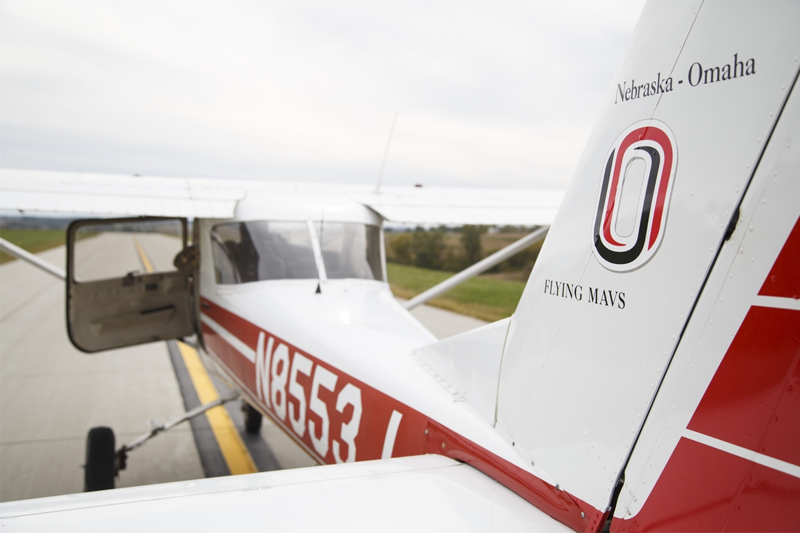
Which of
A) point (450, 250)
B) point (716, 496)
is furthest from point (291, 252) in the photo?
point (450, 250)

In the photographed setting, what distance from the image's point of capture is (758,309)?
1228 mm

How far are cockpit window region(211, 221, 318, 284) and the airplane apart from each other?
210 centimetres

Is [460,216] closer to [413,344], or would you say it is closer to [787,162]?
[413,344]

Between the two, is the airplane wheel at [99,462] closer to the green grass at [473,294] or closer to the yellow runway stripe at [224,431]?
the yellow runway stripe at [224,431]

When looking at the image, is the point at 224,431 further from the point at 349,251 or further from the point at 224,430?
A: the point at 349,251

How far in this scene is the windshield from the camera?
13.9 feet

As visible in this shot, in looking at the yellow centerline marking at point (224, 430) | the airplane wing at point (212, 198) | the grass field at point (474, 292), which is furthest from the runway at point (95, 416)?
the grass field at point (474, 292)

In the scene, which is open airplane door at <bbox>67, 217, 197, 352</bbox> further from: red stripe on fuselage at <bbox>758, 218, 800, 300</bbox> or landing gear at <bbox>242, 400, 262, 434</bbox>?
red stripe on fuselage at <bbox>758, 218, 800, 300</bbox>

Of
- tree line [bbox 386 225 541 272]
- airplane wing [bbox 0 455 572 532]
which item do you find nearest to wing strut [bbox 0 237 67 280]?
airplane wing [bbox 0 455 572 532]

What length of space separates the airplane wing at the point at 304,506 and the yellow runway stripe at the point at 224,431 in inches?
150

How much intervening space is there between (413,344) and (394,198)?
2744mm

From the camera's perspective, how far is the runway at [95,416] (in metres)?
5.31

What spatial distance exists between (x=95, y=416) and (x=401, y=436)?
6.00 metres

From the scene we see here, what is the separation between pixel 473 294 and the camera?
17.0 m
